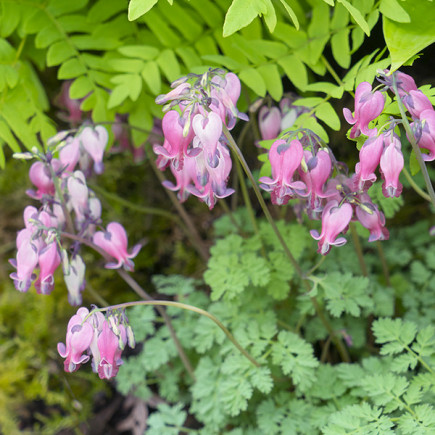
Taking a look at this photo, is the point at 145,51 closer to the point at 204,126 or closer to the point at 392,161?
the point at 204,126

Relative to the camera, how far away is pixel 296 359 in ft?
6.73

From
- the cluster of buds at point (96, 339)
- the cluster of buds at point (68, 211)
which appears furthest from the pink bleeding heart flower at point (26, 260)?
the cluster of buds at point (96, 339)

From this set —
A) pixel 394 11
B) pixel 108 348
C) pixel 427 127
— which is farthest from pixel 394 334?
pixel 394 11

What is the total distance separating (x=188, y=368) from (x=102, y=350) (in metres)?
0.88

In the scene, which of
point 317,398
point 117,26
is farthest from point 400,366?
point 117,26

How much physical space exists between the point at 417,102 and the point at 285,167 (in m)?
0.46

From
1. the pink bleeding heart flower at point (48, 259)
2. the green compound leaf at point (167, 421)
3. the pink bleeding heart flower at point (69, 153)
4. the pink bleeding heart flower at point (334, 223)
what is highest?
the pink bleeding heart flower at point (69, 153)

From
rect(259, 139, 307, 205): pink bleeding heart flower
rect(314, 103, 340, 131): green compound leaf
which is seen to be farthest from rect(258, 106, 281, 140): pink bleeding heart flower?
rect(259, 139, 307, 205): pink bleeding heart flower

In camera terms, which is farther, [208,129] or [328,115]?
[328,115]

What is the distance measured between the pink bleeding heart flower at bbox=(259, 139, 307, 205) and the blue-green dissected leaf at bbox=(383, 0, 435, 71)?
462 millimetres

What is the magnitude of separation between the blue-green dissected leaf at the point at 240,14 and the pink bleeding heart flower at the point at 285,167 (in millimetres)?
398

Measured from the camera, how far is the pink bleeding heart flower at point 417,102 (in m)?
1.59

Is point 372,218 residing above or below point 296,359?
above

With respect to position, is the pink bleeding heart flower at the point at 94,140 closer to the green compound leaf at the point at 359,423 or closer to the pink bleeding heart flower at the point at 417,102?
the pink bleeding heart flower at the point at 417,102
